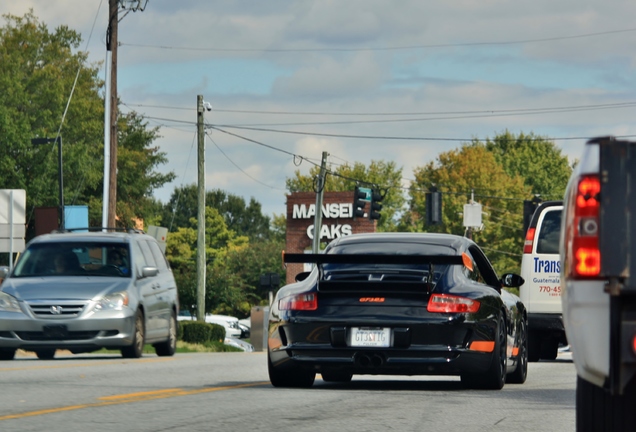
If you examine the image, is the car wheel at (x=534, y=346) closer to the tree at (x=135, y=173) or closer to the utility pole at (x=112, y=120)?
the utility pole at (x=112, y=120)

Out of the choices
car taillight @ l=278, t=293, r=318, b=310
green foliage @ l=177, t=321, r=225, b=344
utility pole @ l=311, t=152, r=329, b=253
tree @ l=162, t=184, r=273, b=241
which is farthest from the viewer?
tree @ l=162, t=184, r=273, b=241

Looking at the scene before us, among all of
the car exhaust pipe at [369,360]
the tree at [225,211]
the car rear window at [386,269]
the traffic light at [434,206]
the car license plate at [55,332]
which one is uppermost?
the tree at [225,211]

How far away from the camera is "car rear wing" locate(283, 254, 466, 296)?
12180 mm

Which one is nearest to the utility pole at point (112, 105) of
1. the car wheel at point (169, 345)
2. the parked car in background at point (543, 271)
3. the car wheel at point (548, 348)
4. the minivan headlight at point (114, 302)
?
the car wheel at point (169, 345)

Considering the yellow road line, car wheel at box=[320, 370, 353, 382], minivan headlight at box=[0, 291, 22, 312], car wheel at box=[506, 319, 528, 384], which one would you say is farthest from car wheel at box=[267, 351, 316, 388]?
minivan headlight at box=[0, 291, 22, 312]

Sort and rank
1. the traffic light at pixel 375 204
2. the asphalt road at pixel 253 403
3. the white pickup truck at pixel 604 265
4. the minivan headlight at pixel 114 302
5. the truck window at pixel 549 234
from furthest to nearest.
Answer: the traffic light at pixel 375 204, the truck window at pixel 549 234, the minivan headlight at pixel 114 302, the asphalt road at pixel 253 403, the white pickup truck at pixel 604 265

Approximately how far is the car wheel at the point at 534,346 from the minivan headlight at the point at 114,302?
5823 millimetres

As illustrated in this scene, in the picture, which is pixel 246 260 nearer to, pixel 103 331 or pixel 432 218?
pixel 432 218

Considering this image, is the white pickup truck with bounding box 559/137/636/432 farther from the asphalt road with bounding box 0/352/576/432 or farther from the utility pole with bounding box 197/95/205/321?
the utility pole with bounding box 197/95/205/321

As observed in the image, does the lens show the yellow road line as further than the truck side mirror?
No

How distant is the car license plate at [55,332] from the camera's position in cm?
1789

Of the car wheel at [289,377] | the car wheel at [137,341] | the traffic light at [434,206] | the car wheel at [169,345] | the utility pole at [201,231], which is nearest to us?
the car wheel at [289,377]

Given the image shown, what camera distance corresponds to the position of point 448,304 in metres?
12.2

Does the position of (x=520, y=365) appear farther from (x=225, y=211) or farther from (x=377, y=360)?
(x=225, y=211)
